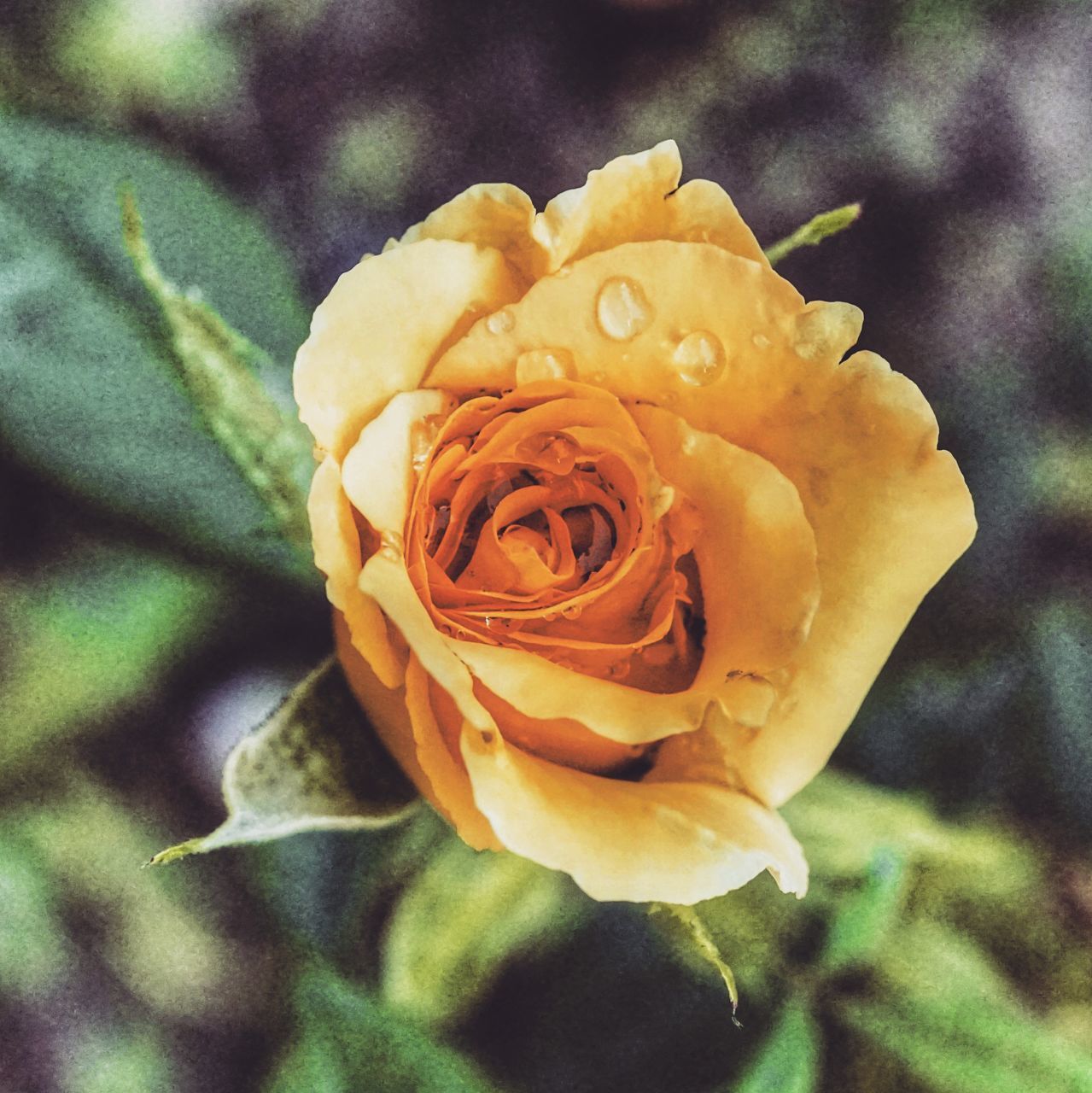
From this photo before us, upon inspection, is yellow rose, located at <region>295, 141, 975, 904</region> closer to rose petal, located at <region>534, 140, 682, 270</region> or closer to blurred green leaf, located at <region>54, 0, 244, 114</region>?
rose petal, located at <region>534, 140, 682, 270</region>

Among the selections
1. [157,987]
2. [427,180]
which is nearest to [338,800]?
[157,987]

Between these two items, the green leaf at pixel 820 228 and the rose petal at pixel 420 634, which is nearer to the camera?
the rose petal at pixel 420 634

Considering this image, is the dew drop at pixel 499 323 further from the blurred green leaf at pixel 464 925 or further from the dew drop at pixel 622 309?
the blurred green leaf at pixel 464 925

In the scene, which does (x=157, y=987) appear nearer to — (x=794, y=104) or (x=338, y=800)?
(x=338, y=800)

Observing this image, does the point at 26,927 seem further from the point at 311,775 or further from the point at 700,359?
the point at 700,359

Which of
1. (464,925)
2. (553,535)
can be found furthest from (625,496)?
(464,925)

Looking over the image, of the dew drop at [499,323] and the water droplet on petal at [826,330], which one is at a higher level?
the dew drop at [499,323]

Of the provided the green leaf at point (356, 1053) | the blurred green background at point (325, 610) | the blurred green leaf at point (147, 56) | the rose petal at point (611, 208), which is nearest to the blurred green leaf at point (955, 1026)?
the blurred green background at point (325, 610)
